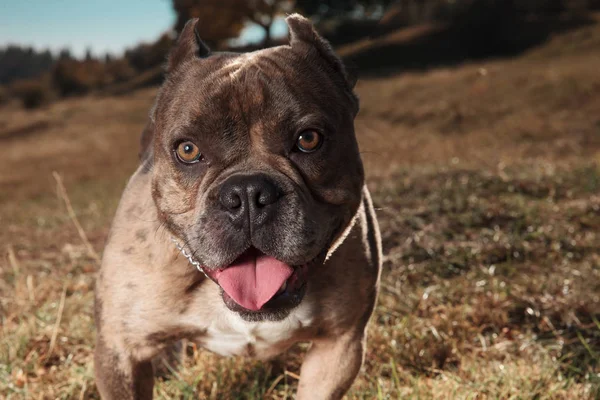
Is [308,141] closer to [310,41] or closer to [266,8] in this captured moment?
[310,41]

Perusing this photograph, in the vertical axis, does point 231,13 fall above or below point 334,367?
below

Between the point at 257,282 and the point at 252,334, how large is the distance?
46 centimetres

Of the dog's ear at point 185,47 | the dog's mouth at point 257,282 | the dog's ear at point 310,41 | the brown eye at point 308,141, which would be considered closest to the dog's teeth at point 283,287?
the dog's mouth at point 257,282

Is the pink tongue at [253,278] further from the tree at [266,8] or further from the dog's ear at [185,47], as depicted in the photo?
the tree at [266,8]

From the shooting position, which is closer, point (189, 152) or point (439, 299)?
point (189, 152)

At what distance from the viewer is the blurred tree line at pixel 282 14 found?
35031 mm

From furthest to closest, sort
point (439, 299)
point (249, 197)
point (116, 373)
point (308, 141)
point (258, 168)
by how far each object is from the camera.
Answer: point (439, 299) < point (116, 373) < point (308, 141) < point (258, 168) < point (249, 197)

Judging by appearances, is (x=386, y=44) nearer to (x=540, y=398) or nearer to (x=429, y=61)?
(x=429, y=61)

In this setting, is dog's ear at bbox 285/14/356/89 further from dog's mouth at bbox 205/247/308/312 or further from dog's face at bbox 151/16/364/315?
dog's mouth at bbox 205/247/308/312

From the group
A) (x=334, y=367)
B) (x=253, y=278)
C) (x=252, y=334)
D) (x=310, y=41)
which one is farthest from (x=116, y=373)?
(x=310, y=41)

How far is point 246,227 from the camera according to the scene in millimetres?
2639

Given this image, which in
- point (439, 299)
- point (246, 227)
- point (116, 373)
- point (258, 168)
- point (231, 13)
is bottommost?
point (231, 13)

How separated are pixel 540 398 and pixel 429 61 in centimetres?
3047

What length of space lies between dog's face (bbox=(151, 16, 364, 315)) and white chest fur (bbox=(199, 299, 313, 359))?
30cm
